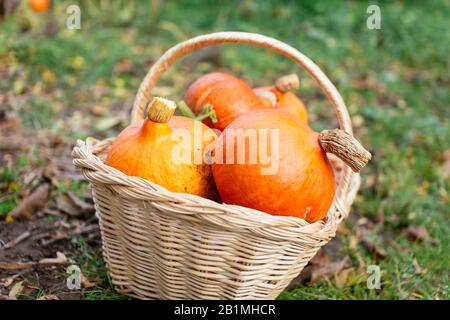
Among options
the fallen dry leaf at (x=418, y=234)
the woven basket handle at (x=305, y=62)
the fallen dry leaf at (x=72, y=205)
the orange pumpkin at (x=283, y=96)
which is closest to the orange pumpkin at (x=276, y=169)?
the woven basket handle at (x=305, y=62)

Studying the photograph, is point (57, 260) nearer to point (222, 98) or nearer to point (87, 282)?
point (87, 282)

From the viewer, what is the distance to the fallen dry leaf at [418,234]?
2391 mm

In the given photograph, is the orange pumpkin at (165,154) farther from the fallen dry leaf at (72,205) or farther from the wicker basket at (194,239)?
the fallen dry leaf at (72,205)

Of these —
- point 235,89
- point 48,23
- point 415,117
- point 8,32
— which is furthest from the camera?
point 48,23

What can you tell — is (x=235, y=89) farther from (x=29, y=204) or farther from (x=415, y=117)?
(x=415, y=117)

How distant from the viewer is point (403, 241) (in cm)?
239

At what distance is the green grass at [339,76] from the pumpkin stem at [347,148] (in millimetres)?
570

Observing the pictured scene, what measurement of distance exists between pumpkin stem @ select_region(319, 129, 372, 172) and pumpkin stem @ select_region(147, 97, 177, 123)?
1.51ft

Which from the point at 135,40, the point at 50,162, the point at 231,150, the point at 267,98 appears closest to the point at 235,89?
the point at 267,98

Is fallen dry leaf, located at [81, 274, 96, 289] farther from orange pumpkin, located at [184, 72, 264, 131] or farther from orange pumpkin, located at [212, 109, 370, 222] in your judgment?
orange pumpkin, located at [184, 72, 264, 131]

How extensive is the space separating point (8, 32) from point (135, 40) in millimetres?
885

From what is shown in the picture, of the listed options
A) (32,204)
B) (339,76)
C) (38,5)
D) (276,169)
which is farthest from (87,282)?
(38,5)

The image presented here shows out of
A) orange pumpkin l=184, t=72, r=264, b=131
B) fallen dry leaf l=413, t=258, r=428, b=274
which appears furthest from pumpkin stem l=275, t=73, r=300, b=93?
fallen dry leaf l=413, t=258, r=428, b=274

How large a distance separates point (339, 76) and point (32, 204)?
2.51 metres
